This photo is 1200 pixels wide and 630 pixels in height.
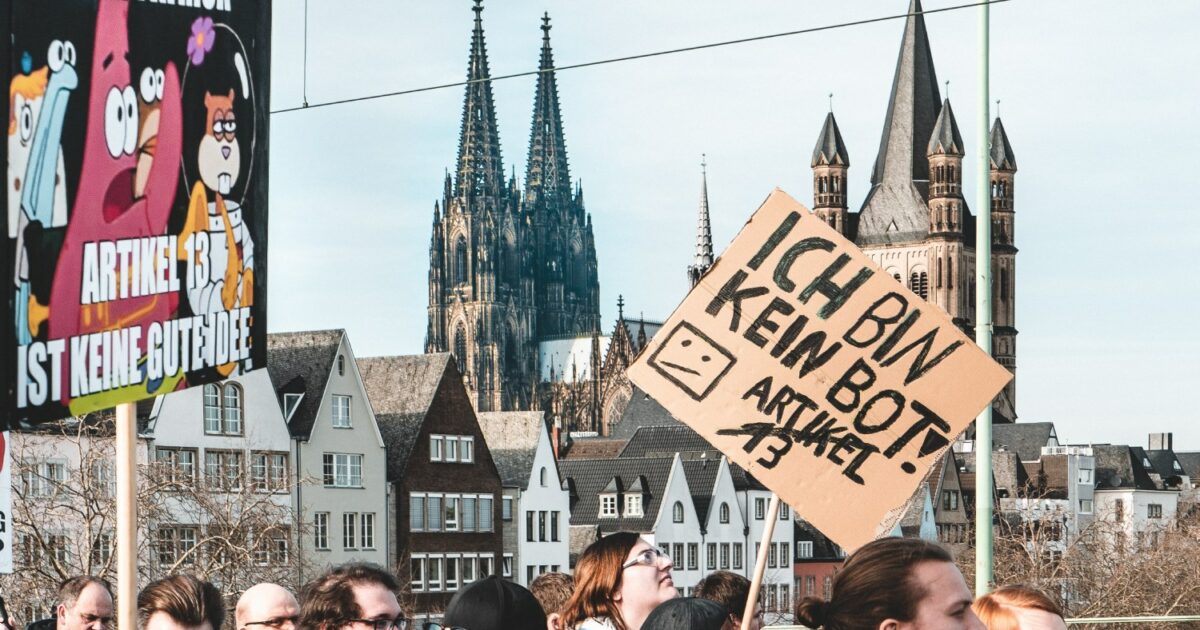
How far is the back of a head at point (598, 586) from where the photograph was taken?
6344 mm

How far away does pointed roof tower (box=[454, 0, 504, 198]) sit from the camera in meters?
160

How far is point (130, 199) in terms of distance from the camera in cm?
477

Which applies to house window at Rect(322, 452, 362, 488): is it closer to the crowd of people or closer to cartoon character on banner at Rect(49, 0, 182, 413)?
the crowd of people

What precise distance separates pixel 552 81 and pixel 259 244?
173 meters

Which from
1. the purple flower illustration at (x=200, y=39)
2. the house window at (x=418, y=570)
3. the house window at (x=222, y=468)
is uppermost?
the purple flower illustration at (x=200, y=39)

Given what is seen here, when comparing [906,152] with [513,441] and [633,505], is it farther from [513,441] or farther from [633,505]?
[513,441]

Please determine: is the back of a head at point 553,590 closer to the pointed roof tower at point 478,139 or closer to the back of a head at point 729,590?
the back of a head at point 729,590

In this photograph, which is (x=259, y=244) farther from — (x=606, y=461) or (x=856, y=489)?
(x=606, y=461)

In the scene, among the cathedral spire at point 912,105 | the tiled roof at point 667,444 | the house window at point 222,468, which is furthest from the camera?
the cathedral spire at point 912,105

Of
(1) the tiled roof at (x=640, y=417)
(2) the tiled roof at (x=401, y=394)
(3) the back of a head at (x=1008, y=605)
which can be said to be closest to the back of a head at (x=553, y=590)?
(3) the back of a head at (x=1008, y=605)

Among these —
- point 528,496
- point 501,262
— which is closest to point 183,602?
point 528,496

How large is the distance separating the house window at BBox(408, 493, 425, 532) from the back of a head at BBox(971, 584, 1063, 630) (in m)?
49.4

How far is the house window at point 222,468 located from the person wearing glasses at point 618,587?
3305 cm

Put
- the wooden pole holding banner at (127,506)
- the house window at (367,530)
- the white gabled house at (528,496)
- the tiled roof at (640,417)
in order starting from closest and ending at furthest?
the wooden pole holding banner at (127,506) → the house window at (367,530) → the white gabled house at (528,496) → the tiled roof at (640,417)
